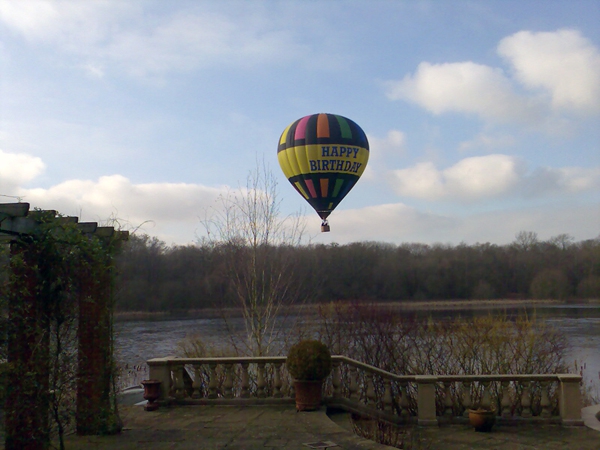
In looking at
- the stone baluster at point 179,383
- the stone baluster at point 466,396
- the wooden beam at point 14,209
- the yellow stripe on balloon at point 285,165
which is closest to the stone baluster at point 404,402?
the stone baluster at point 466,396

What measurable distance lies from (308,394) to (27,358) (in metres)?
3.77

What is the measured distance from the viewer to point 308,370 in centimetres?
744

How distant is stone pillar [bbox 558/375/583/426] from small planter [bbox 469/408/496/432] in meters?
1.01

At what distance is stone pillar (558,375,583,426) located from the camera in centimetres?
786

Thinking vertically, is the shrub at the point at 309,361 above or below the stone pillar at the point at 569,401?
above

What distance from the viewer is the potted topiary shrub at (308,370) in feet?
24.4

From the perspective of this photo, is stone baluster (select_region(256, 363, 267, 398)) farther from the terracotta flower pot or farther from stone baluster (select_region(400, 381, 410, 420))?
stone baluster (select_region(400, 381, 410, 420))

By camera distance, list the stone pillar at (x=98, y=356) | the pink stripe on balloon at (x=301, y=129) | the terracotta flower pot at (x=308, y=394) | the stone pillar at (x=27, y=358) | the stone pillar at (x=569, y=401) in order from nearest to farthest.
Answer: the stone pillar at (x=27, y=358), the stone pillar at (x=98, y=356), the terracotta flower pot at (x=308, y=394), the stone pillar at (x=569, y=401), the pink stripe on balloon at (x=301, y=129)

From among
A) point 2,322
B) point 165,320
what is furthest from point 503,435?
point 165,320

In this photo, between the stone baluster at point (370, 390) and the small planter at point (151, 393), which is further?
the stone baluster at point (370, 390)

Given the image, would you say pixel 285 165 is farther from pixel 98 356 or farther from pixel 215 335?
pixel 215 335

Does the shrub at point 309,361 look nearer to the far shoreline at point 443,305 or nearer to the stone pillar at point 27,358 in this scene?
the stone pillar at point 27,358

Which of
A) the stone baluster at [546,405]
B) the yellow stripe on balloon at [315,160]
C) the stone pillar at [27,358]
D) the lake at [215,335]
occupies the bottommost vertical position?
the lake at [215,335]

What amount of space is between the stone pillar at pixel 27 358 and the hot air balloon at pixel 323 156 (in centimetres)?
864
